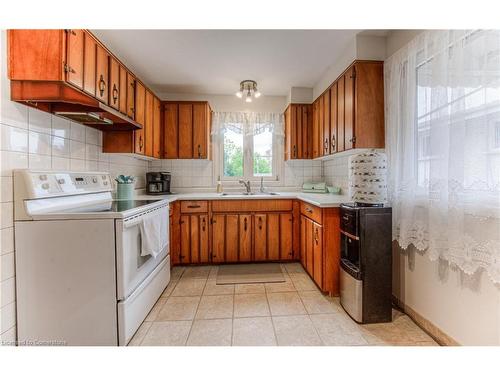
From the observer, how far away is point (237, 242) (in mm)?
2750

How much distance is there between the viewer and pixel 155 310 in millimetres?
1829

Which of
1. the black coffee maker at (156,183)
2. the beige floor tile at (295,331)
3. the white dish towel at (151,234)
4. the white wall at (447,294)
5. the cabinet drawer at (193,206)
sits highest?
the black coffee maker at (156,183)

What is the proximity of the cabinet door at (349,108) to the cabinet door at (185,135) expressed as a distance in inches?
78.7

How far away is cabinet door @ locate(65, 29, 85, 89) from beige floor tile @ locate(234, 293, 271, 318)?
2.06 metres

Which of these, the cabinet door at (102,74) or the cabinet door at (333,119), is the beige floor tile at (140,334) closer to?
the cabinet door at (102,74)

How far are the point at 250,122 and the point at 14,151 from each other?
2.62 m

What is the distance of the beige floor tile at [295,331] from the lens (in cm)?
146

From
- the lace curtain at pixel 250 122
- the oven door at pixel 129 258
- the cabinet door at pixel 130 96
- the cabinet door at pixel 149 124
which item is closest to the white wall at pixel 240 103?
the lace curtain at pixel 250 122

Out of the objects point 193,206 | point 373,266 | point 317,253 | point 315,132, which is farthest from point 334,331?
point 315,132

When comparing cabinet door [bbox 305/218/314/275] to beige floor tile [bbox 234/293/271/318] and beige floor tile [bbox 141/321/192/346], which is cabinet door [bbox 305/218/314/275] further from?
beige floor tile [bbox 141/321/192/346]

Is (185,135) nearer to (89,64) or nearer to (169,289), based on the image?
(89,64)
